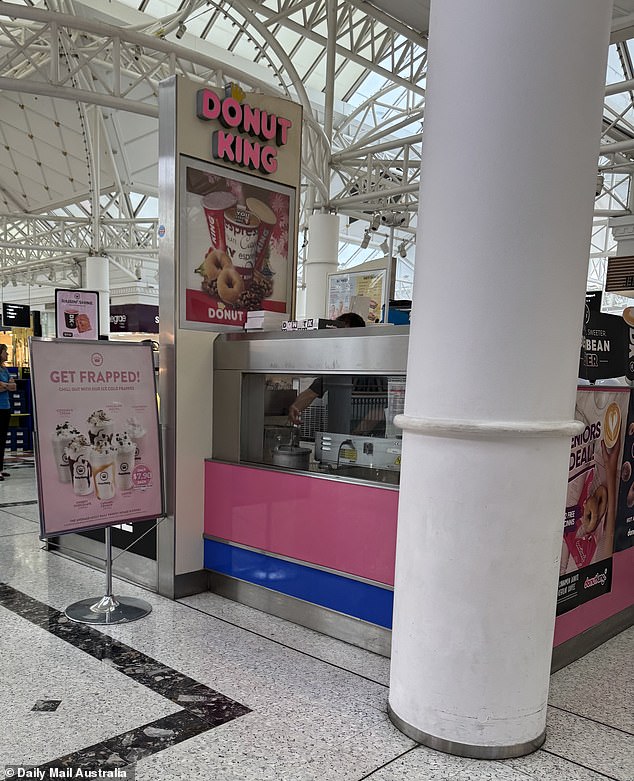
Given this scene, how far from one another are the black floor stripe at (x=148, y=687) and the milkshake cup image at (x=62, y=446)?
27.9 inches

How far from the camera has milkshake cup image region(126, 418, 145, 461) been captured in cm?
338

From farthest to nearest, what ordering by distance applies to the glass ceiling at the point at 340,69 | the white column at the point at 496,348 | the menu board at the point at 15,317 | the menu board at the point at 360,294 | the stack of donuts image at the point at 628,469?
the menu board at the point at 15,317 < the glass ceiling at the point at 340,69 < the menu board at the point at 360,294 < the stack of donuts image at the point at 628,469 < the white column at the point at 496,348

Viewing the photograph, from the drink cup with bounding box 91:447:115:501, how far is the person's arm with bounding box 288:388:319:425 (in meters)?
0.92

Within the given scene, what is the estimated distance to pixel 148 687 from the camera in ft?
8.23

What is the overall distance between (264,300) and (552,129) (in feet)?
7.75

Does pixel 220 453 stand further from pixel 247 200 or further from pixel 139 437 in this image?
pixel 247 200

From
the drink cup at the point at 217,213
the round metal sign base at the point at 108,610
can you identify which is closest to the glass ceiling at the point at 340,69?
the drink cup at the point at 217,213

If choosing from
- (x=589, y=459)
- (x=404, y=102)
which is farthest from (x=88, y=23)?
(x=404, y=102)

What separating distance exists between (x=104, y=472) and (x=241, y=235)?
156 centimetres

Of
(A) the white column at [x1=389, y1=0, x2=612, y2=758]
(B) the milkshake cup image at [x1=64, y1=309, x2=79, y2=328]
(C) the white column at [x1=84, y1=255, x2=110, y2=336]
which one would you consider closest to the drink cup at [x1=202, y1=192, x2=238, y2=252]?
(A) the white column at [x1=389, y1=0, x2=612, y2=758]

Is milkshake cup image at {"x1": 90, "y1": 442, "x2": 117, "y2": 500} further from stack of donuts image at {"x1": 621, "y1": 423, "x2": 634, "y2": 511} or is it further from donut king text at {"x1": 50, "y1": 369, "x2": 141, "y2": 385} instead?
stack of donuts image at {"x1": 621, "y1": 423, "x2": 634, "y2": 511}

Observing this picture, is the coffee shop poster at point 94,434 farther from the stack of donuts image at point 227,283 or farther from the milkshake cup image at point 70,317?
the milkshake cup image at point 70,317

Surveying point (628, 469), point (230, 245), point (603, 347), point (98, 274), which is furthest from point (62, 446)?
point (98, 274)

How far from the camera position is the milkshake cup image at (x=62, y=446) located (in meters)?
3.13
